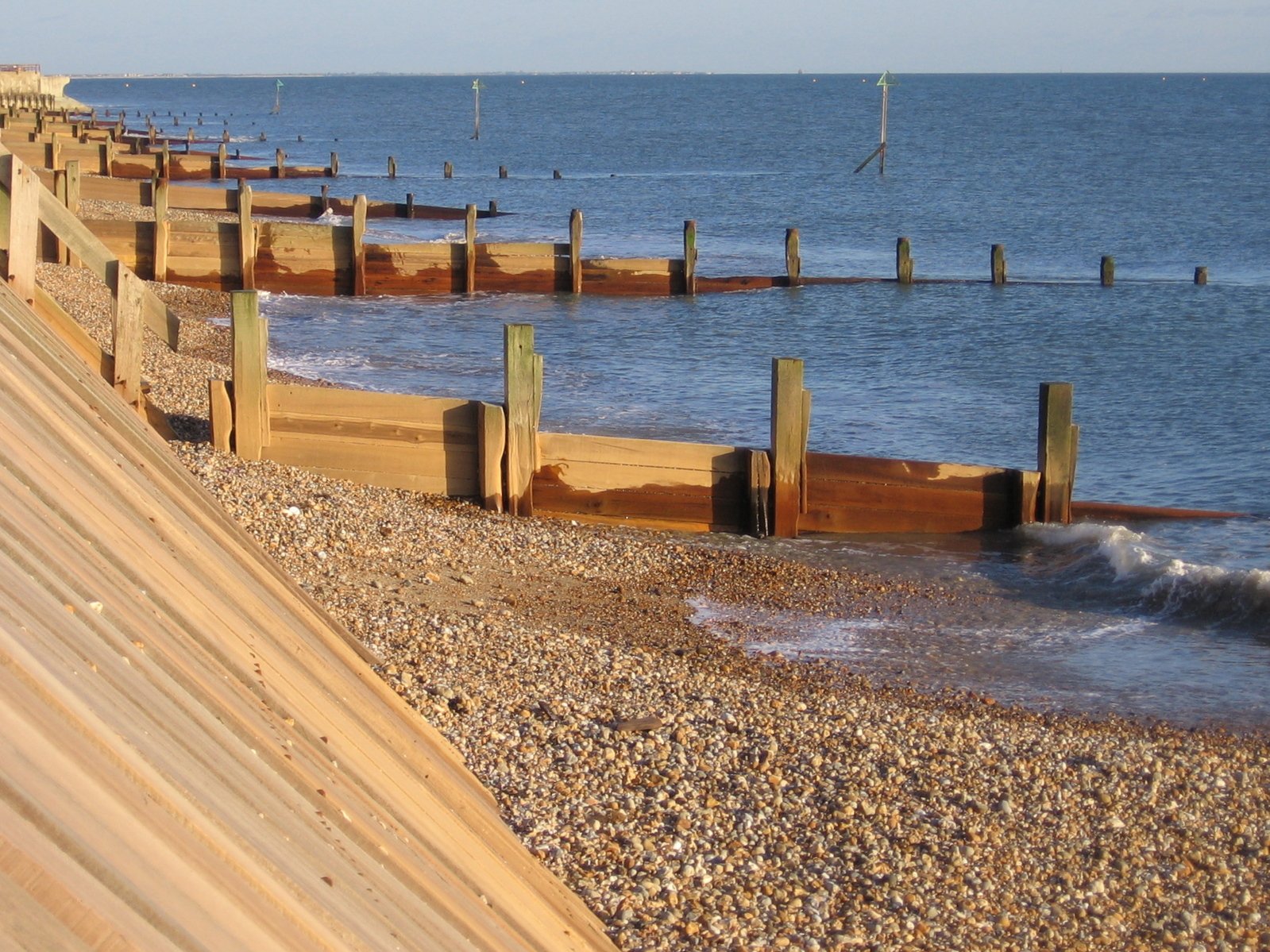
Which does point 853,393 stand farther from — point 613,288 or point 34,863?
point 34,863

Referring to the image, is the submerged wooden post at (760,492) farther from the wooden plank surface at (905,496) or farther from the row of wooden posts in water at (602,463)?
the wooden plank surface at (905,496)

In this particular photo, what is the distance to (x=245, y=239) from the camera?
25062 mm

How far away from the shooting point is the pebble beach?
5977mm

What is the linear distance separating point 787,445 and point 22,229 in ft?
20.1

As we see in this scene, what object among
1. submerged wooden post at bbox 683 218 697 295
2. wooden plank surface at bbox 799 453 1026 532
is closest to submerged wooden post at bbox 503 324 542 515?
wooden plank surface at bbox 799 453 1026 532

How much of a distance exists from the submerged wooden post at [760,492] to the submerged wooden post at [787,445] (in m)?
0.04

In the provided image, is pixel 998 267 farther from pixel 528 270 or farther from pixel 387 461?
pixel 387 461

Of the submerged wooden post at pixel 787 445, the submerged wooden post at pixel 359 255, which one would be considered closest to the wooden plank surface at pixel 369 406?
the submerged wooden post at pixel 787 445

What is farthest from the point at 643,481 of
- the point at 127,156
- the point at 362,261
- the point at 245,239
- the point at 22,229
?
the point at 127,156

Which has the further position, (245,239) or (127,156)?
(127,156)

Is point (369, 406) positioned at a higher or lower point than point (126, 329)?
lower

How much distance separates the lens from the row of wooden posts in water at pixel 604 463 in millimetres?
12047

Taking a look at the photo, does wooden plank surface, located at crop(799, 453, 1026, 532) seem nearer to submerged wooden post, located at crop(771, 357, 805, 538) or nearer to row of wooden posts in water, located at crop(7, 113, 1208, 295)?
submerged wooden post, located at crop(771, 357, 805, 538)

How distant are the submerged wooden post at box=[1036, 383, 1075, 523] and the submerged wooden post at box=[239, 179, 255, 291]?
16.6 meters
